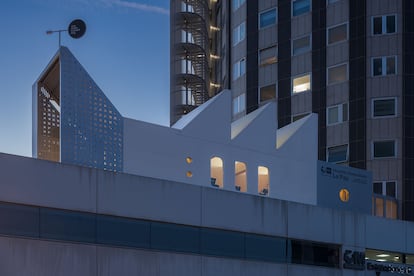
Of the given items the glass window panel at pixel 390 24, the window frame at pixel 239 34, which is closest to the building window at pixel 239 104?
the window frame at pixel 239 34

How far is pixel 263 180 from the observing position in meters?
46.1

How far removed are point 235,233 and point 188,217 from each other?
291cm

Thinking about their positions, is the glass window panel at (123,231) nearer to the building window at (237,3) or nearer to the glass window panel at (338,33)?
the glass window panel at (338,33)

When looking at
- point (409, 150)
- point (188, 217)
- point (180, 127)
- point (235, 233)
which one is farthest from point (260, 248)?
point (409, 150)

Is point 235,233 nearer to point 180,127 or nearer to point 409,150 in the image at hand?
point 180,127

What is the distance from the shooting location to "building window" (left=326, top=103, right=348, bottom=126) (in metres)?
57.8

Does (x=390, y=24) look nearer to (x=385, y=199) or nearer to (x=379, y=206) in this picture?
(x=385, y=199)

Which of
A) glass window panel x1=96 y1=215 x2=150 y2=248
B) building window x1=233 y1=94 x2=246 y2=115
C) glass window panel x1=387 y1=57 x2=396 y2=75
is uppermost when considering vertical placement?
glass window panel x1=387 y1=57 x2=396 y2=75

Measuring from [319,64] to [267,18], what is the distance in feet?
20.6

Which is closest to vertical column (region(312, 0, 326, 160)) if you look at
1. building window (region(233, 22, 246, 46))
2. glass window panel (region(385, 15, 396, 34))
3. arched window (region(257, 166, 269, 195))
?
glass window panel (region(385, 15, 396, 34))

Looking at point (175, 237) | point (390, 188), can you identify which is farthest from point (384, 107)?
point (175, 237)

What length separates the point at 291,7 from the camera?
62.4 m

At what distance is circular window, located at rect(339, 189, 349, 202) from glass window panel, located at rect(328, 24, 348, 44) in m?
16.8

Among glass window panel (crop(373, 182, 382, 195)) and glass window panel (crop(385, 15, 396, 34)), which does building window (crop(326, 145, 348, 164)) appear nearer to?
glass window panel (crop(373, 182, 382, 195))
